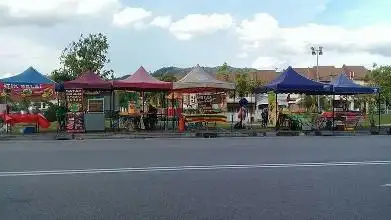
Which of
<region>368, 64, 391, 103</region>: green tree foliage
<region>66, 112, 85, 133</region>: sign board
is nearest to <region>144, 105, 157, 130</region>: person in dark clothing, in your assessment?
<region>66, 112, 85, 133</region>: sign board

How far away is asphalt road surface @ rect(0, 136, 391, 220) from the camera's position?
687 cm

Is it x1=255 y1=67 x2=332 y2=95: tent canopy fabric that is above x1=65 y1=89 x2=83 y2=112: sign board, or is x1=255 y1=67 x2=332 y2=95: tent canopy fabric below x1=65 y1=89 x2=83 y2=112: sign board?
above

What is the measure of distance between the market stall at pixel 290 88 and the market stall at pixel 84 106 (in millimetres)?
8714

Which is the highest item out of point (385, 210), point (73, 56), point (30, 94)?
point (73, 56)

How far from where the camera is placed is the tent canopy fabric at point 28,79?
25188 mm

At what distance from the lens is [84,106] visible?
26.5 metres

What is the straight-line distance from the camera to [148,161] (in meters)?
12.7

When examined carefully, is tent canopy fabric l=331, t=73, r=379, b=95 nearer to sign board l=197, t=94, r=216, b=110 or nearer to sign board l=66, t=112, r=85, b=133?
sign board l=197, t=94, r=216, b=110

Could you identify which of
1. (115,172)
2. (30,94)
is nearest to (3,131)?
(30,94)

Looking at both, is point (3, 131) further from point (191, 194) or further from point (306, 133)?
point (191, 194)

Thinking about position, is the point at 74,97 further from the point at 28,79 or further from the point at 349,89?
the point at 349,89

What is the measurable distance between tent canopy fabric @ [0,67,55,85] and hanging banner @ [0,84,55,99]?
0.75 feet

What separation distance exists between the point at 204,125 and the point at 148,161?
1688cm

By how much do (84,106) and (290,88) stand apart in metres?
10.8
